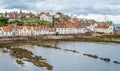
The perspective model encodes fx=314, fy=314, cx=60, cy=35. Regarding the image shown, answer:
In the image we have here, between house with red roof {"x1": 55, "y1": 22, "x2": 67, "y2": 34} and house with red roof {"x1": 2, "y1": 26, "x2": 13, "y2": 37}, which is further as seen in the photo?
house with red roof {"x1": 55, "y1": 22, "x2": 67, "y2": 34}

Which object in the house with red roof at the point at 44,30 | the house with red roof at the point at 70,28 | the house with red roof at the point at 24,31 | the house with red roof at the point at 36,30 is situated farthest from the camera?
the house with red roof at the point at 70,28

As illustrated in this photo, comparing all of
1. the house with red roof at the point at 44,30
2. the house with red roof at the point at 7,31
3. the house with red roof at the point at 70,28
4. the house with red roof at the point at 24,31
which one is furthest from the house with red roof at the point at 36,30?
the house with red roof at the point at 70,28

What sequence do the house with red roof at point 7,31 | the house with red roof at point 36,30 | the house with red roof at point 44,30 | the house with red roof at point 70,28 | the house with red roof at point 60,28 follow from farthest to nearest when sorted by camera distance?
the house with red roof at point 70,28, the house with red roof at point 60,28, the house with red roof at point 44,30, the house with red roof at point 36,30, the house with red roof at point 7,31

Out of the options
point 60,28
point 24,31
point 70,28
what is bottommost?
point 24,31

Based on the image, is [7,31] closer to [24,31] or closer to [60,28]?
[24,31]

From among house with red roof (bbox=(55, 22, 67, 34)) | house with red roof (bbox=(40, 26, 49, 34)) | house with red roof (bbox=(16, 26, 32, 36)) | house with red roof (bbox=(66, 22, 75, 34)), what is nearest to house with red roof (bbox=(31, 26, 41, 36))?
house with red roof (bbox=(16, 26, 32, 36))

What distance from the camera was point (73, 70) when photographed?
4019cm

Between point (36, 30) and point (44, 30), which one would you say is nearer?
point (36, 30)

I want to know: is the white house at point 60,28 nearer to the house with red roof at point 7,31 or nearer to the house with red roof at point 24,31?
the house with red roof at point 24,31

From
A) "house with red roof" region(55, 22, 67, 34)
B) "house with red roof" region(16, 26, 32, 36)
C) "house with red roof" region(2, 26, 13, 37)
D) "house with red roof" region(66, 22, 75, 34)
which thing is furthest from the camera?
"house with red roof" region(66, 22, 75, 34)

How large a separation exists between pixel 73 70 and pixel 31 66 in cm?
580

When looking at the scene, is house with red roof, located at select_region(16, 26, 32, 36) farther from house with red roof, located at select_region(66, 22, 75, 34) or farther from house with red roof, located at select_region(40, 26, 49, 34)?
house with red roof, located at select_region(66, 22, 75, 34)

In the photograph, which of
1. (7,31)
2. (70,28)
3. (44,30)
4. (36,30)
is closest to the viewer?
(7,31)

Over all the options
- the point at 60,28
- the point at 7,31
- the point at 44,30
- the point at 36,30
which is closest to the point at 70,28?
the point at 60,28
